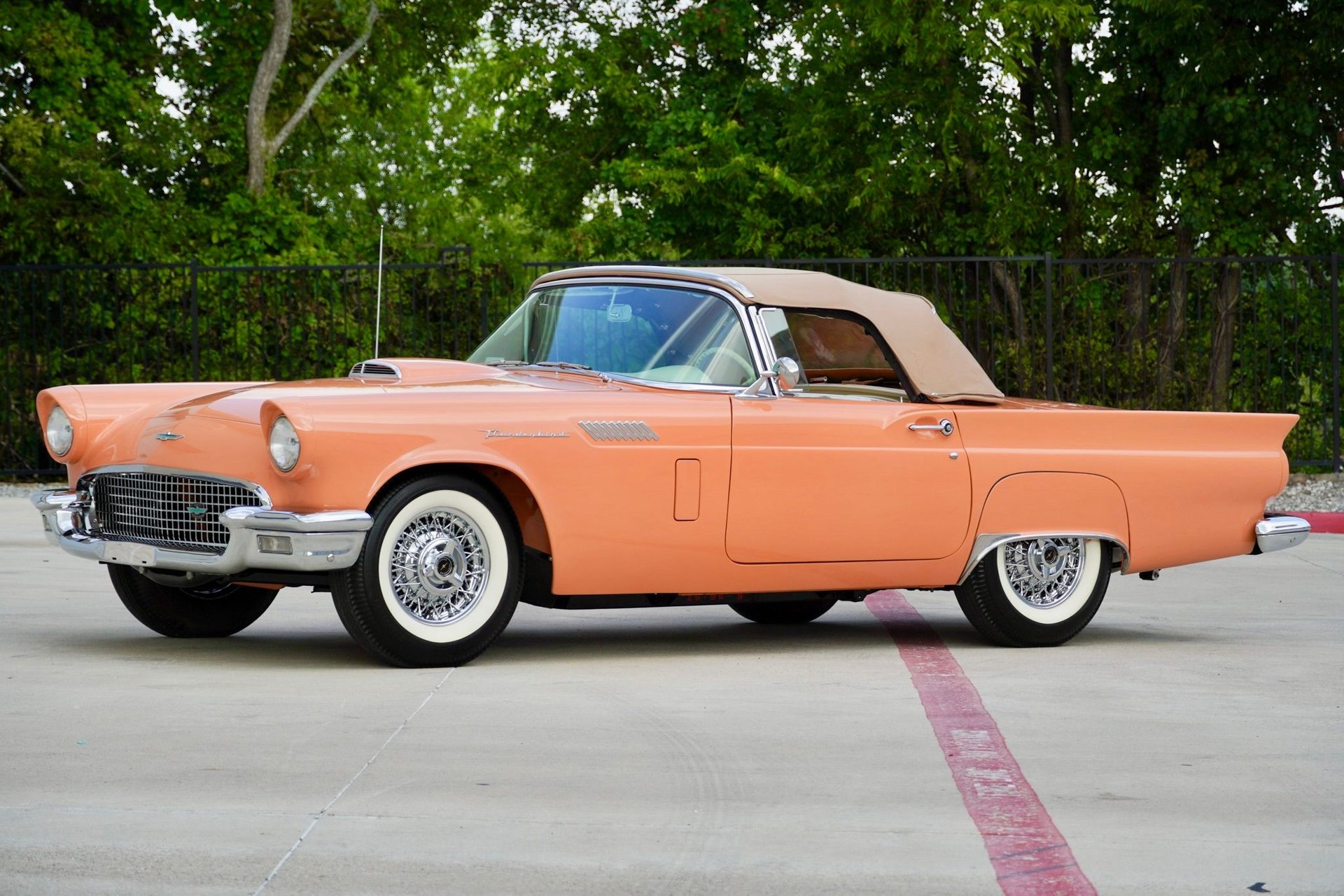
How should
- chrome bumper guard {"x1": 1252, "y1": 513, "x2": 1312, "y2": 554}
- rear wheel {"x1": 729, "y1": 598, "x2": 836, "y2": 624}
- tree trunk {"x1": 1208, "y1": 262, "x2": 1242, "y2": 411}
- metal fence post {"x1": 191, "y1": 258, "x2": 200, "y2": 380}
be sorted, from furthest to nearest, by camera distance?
1. tree trunk {"x1": 1208, "y1": 262, "x2": 1242, "y2": 411}
2. metal fence post {"x1": 191, "y1": 258, "x2": 200, "y2": 380}
3. rear wheel {"x1": 729, "y1": 598, "x2": 836, "y2": 624}
4. chrome bumper guard {"x1": 1252, "y1": 513, "x2": 1312, "y2": 554}

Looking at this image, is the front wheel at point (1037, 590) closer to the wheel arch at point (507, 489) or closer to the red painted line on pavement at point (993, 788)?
the red painted line on pavement at point (993, 788)

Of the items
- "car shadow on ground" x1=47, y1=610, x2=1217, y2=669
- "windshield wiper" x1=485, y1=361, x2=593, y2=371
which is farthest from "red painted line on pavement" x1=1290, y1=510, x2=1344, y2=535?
"windshield wiper" x1=485, y1=361, x2=593, y2=371

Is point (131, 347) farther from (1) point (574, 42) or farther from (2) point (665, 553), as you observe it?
(2) point (665, 553)

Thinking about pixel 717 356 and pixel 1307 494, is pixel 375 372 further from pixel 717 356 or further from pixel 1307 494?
pixel 1307 494

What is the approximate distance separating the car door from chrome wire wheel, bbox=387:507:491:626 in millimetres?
1030

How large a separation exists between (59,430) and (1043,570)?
14.1ft

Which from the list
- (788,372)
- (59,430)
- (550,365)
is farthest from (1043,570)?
(59,430)

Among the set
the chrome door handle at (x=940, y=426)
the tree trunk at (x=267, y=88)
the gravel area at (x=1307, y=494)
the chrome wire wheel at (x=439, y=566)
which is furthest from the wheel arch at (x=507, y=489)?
the tree trunk at (x=267, y=88)

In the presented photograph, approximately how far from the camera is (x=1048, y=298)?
60.3 ft

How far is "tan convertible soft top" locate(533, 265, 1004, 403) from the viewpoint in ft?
25.7

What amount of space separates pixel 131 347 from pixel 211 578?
13248 millimetres

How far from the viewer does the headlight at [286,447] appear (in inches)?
259

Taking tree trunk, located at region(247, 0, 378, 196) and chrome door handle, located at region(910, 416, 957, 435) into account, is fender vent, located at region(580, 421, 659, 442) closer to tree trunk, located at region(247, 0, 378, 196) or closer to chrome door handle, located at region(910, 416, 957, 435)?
chrome door handle, located at region(910, 416, 957, 435)

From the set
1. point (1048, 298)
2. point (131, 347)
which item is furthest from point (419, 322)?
point (1048, 298)
